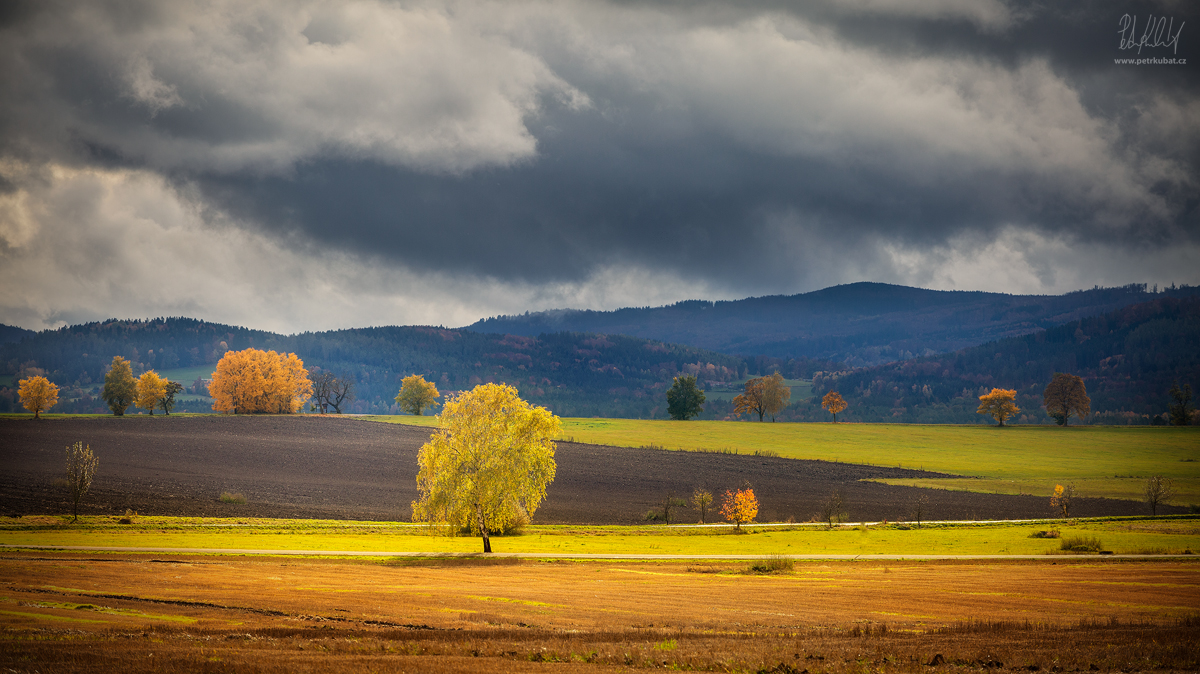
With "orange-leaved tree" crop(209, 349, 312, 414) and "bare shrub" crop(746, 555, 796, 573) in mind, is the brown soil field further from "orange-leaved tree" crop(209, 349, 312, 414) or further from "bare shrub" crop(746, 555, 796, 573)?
"bare shrub" crop(746, 555, 796, 573)

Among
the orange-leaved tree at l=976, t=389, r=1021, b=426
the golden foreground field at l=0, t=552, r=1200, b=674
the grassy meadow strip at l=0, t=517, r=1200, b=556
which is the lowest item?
the grassy meadow strip at l=0, t=517, r=1200, b=556

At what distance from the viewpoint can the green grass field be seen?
101875 millimetres

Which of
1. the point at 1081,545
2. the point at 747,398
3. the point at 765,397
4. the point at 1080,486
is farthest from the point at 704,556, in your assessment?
the point at 747,398

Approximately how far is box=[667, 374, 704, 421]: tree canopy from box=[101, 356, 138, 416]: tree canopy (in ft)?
389

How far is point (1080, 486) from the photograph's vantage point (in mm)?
96875

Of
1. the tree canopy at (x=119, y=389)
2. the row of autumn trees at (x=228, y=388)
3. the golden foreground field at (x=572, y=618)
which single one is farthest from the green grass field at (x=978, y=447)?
the golden foreground field at (x=572, y=618)

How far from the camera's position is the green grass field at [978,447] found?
10188cm

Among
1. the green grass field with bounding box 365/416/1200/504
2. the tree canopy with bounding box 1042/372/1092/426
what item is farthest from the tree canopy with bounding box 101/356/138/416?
the tree canopy with bounding box 1042/372/1092/426

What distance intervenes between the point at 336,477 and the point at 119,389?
82398mm

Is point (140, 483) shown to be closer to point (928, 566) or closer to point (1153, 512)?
point (928, 566)

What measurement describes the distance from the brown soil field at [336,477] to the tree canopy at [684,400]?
59970mm

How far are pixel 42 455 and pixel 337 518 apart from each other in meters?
49.6

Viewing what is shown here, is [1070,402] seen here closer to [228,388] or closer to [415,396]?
[415,396]

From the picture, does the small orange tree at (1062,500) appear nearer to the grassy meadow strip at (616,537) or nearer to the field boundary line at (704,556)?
the grassy meadow strip at (616,537)
